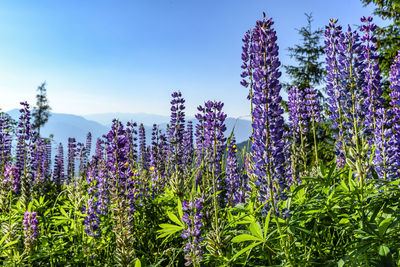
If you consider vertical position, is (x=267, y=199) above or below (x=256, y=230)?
above

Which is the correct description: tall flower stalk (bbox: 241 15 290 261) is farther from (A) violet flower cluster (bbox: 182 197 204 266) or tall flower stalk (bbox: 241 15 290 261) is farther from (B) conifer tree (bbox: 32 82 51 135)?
(B) conifer tree (bbox: 32 82 51 135)

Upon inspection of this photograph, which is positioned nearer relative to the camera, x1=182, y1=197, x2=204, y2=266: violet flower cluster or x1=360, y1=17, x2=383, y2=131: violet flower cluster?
x1=182, y1=197, x2=204, y2=266: violet flower cluster

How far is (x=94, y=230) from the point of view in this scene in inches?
154

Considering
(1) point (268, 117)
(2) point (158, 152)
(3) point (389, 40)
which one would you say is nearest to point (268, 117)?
(1) point (268, 117)

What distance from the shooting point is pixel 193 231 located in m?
2.79

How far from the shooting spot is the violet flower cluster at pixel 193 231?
8.79ft

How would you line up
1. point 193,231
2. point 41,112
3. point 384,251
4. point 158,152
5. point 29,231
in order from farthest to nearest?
point 41,112
point 158,152
point 29,231
point 193,231
point 384,251

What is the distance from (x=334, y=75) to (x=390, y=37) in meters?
10.7

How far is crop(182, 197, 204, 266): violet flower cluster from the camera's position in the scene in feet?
8.79

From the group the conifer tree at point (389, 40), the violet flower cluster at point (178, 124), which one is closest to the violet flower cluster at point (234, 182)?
the violet flower cluster at point (178, 124)

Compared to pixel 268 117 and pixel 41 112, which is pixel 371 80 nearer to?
pixel 268 117

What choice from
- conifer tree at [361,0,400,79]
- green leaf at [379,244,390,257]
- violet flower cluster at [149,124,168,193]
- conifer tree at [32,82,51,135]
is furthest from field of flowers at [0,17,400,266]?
conifer tree at [32,82,51,135]

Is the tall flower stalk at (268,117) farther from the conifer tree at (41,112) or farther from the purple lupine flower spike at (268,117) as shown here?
the conifer tree at (41,112)

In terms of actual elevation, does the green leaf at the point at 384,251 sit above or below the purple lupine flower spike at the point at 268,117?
below
